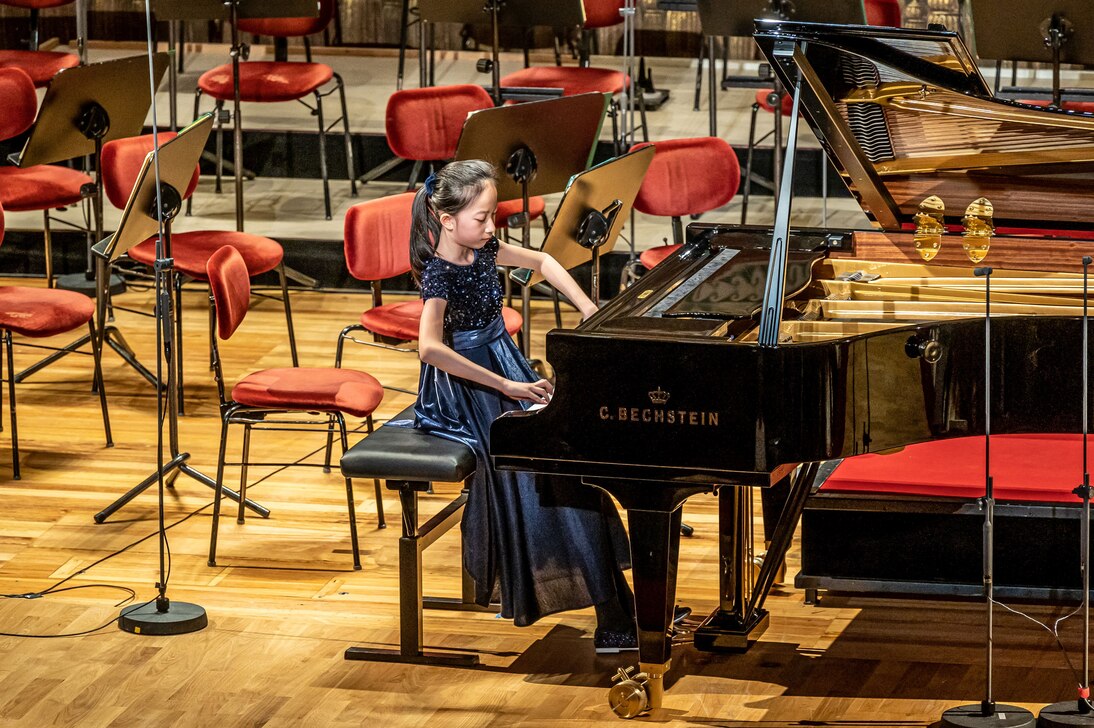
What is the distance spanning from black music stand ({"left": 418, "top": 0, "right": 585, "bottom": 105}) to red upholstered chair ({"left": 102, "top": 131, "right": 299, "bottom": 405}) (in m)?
1.33

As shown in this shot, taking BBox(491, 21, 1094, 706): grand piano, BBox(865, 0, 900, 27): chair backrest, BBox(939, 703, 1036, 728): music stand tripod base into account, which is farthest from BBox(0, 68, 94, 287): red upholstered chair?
BBox(939, 703, 1036, 728): music stand tripod base

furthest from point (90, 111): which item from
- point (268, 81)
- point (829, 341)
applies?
point (829, 341)

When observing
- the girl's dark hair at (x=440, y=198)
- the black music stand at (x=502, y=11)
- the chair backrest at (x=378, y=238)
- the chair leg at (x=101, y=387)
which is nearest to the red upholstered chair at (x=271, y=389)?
the chair backrest at (x=378, y=238)

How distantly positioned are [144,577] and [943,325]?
213 centimetres

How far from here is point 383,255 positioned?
476 cm

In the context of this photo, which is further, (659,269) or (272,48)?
(272,48)

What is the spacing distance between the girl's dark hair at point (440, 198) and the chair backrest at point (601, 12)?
12.7ft

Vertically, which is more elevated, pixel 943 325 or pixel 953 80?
pixel 953 80

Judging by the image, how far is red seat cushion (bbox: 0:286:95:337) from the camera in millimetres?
4746

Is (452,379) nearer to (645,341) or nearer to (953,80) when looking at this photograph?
(645,341)

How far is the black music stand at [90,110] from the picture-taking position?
492 centimetres

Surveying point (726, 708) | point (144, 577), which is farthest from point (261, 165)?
point (726, 708)

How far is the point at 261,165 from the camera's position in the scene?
774 centimetres

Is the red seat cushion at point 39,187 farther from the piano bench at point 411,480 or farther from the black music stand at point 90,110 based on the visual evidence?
the piano bench at point 411,480
